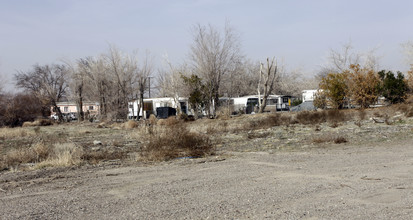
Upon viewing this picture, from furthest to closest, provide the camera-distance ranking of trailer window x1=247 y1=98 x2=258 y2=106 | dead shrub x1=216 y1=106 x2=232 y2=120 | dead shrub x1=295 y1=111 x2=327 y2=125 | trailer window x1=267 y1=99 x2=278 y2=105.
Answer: trailer window x1=267 y1=99 x2=278 y2=105 < trailer window x1=247 y1=98 x2=258 y2=106 < dead shrub x1=216 y1=106 x2=232 y2=120 < dead shrub x1=295 y1=111 x2=327 y2=125

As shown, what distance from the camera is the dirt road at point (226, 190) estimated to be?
19.8 ft

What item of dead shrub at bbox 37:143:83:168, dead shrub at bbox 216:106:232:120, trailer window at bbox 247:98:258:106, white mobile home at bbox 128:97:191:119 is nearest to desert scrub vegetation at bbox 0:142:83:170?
dead shrub at bbox 37:143:83:168

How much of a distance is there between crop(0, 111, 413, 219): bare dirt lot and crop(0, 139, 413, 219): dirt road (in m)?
0.01

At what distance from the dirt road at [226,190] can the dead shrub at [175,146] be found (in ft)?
3.60

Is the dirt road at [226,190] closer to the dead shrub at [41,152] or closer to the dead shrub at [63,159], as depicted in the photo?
the dead shrub at [63,159]

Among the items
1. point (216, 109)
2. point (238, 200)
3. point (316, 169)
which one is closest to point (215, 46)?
point (216, 109)

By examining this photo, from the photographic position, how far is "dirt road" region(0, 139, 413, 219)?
6043 millimetres

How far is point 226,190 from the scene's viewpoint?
7547 millimetres

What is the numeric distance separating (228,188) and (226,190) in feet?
0.56

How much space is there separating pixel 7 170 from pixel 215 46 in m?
34.7

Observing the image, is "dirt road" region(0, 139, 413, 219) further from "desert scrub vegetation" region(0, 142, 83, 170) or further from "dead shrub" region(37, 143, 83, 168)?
"desert scrub vegetation" region(0, 142, 83, 170)

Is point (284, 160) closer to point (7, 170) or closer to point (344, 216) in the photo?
point (344, 216)

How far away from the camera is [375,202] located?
20.7ft

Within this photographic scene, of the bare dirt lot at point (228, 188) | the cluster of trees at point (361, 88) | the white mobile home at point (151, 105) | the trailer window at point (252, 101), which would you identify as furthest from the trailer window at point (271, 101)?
the bare dirt lot at point (228, 188)
